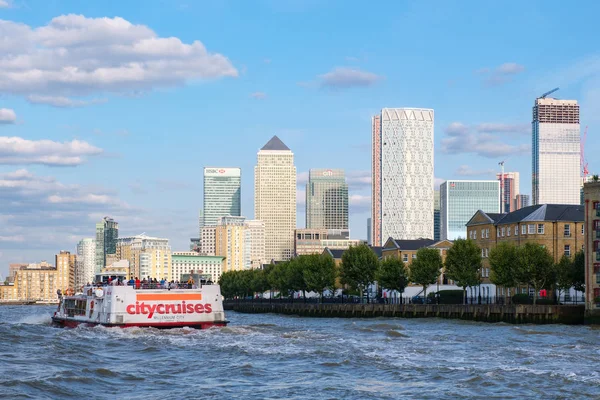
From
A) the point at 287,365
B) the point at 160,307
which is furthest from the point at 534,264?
the point at 287,365

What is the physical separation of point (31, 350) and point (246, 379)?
18.4m

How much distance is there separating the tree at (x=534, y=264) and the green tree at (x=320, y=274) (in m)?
54.5

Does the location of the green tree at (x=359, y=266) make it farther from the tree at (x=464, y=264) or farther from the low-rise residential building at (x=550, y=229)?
the tree at (x=464, y=264)

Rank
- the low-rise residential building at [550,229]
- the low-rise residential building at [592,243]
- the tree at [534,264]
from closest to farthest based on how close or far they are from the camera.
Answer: the low-rise residential building at [592,243], the tree at [534,264], the low-rise residential building at [550,229]

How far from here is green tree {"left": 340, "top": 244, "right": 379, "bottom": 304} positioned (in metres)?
152

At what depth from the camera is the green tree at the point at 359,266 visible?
152 metres

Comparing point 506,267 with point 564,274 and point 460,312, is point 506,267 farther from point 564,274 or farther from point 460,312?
point 460,312

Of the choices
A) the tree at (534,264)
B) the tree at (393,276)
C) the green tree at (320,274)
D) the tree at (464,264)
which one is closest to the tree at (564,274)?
the tree at (534,264)

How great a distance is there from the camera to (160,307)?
7106 cm

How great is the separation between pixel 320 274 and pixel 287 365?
114801 millimetres

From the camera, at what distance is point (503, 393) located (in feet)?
130

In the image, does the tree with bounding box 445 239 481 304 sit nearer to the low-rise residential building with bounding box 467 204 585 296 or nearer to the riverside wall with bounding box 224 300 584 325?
the riverside wall with bounding box 224 300 584 325

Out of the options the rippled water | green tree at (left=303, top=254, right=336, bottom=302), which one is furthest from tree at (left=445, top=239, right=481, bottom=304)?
the rippled water

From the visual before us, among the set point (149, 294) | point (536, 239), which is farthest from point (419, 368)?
point (536, 239)
